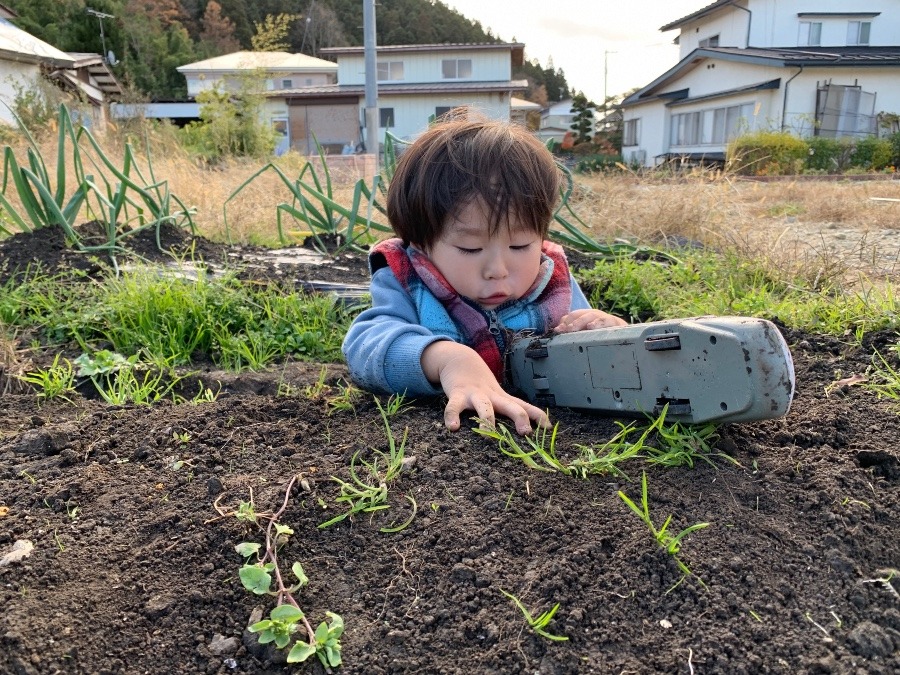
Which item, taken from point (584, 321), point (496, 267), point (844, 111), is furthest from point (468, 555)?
point (844, 111)

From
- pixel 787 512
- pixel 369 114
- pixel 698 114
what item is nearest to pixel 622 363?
pixel 787 512

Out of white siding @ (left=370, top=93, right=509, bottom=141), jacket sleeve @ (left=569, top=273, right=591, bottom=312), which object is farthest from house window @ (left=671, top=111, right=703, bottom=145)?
jacket sleeve @ (left=569, top=273, right=591, bottom=312)

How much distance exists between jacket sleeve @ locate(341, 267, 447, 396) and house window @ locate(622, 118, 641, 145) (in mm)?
33478

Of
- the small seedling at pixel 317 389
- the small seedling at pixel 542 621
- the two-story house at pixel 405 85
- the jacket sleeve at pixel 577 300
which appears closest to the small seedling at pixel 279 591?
the small seedling at pixel 542 621

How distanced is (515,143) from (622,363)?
81cm

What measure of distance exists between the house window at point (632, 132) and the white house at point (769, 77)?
50 millimetres

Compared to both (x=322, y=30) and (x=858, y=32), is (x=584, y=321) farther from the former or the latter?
(x=322, y=30)

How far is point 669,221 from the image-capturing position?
4.85m

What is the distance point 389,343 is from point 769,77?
2604 centimetres

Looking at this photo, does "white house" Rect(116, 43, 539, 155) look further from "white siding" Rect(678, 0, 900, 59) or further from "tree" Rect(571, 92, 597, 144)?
"white siding" Rect(678, 0, 900, 59)

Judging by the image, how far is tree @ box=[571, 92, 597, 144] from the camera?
39812mm

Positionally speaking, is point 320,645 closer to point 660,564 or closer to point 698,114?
point 660,564

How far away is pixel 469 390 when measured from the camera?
1.76 meters

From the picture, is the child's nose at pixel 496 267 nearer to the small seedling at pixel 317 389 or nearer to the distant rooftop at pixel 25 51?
the small seedling at pixel 317 389
